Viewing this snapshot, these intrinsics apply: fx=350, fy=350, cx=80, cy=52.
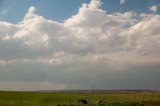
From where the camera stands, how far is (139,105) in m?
55.1

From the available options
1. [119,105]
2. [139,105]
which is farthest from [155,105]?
[119,105]

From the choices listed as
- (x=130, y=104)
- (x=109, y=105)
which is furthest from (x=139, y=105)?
(x=109, y=105)

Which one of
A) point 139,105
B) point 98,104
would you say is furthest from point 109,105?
point 139,105

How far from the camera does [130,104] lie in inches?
2124

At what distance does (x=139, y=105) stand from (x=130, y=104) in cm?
197

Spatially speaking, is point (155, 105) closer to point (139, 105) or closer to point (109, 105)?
point (139, 105)

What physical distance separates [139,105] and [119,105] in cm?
409

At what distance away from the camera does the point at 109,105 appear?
5212 centimetres

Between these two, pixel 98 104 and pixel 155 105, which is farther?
pixel 155 105

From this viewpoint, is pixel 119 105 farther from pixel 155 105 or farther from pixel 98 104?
pixel 155 105

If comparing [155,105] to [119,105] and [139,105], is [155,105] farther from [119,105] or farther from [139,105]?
[119,105]

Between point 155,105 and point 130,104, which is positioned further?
point 155,105

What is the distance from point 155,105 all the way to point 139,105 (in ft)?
16.7

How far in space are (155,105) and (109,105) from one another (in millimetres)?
10754
